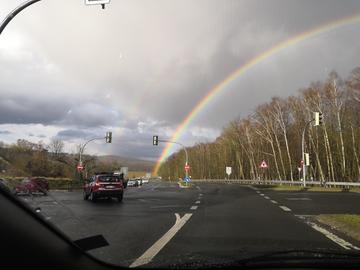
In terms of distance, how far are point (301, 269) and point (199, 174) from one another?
14703 centimetres

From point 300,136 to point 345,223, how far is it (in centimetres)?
6310

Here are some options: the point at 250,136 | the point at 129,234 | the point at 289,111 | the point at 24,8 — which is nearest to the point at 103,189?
the point at 24,8

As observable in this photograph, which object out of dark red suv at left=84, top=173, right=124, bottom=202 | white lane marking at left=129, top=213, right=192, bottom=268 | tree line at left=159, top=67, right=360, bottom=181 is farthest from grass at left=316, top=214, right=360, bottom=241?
tree line at left=159, top=67, right=360, bottom=181

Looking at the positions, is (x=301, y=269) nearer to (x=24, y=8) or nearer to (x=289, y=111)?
(x=24, y=8)

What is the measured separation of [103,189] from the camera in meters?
28.2

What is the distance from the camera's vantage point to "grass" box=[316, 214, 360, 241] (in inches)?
444

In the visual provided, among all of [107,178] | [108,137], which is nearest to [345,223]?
[107,178]

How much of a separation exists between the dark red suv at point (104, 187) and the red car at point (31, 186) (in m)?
25.1

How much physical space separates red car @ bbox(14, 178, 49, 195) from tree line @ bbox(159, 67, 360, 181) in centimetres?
5695

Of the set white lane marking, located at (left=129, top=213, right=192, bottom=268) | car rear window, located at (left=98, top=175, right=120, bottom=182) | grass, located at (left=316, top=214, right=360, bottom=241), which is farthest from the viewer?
car rear window, located at (left=98, top=175, right=120, bottom=182)

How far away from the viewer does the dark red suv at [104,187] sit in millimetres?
28094

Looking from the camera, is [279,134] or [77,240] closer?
[77,240]

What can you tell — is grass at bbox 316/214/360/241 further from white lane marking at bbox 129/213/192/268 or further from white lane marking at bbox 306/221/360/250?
white lane marking at bbox 129/213/192/268

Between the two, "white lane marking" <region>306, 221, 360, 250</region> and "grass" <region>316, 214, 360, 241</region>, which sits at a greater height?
"grass" <region>316, 214, 360, 241</region>
